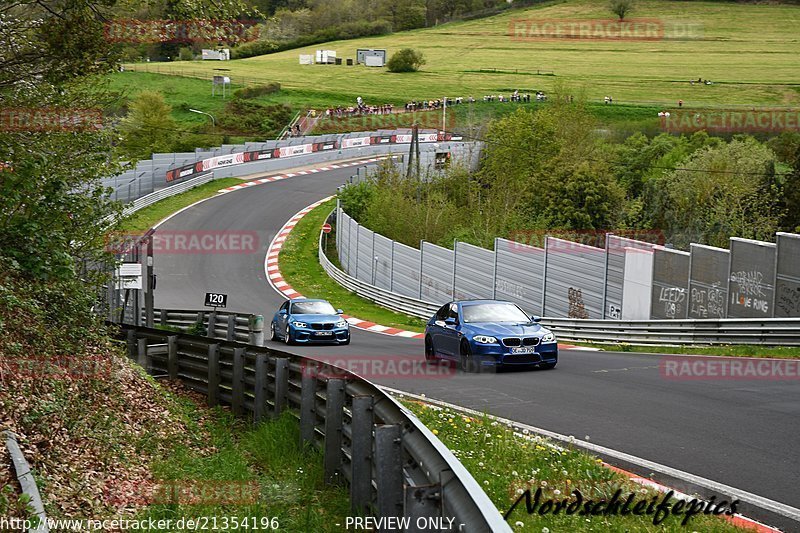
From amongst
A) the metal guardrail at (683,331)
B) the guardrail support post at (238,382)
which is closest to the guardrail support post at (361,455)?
the guardrail support post at (238,382)

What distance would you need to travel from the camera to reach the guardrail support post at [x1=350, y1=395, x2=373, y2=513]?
8523 mm

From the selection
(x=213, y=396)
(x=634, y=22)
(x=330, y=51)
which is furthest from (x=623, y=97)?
(x=213, y=396)

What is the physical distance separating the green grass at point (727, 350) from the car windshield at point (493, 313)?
16.7 feet

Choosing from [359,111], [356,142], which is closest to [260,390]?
[356,142]

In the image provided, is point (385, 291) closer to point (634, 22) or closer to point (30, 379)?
point (30, 379)

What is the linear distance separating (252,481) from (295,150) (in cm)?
7672

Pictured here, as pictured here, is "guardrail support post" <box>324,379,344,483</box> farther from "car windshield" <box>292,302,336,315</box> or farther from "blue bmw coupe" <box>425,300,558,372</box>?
"car windshield" <box>292,302,336,315</box>

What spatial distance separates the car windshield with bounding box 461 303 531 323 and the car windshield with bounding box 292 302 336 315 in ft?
31.1

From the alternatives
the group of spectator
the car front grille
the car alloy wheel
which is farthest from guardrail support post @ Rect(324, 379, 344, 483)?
the group of spectator

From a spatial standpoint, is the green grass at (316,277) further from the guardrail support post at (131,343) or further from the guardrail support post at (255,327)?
the guardrail support post at (131,343)

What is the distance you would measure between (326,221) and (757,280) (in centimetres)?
3884

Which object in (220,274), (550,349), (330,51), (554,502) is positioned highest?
(330,51)

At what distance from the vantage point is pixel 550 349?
19.0 metres

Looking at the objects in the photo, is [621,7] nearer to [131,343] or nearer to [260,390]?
[131,343]
